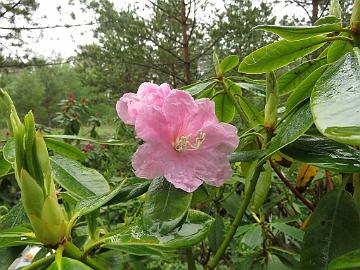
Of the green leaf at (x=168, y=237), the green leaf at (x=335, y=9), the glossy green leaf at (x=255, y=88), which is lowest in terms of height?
the green leaf at (x=168, y=237)

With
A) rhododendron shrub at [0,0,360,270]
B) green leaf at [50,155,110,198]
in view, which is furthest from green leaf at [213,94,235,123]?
green leaf at [50,155,110,198]

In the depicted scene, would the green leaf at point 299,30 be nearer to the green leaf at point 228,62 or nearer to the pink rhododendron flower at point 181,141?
the pink rhododendron flower at point 181,141

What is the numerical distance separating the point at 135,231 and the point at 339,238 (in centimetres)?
23

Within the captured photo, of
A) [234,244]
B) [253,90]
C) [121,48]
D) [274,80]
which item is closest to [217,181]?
[274,80]

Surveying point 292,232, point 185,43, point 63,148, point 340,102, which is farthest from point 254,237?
point 185,43

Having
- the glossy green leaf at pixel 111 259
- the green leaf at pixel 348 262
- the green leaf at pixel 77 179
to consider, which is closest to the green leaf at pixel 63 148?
the green leaf at pixel 77 179

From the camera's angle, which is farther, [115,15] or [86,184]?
[115,15]

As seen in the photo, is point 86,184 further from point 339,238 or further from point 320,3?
point 320,3

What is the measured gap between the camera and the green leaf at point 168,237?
0.44 metres

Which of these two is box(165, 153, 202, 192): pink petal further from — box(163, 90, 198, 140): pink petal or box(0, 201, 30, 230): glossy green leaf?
box(0, 201, 30, 230): glossy green leaf

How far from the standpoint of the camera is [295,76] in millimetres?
663

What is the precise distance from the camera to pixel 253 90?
73cm

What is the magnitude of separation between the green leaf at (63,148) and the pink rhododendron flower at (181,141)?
271mm

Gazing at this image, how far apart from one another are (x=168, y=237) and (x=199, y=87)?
31 centimetres
